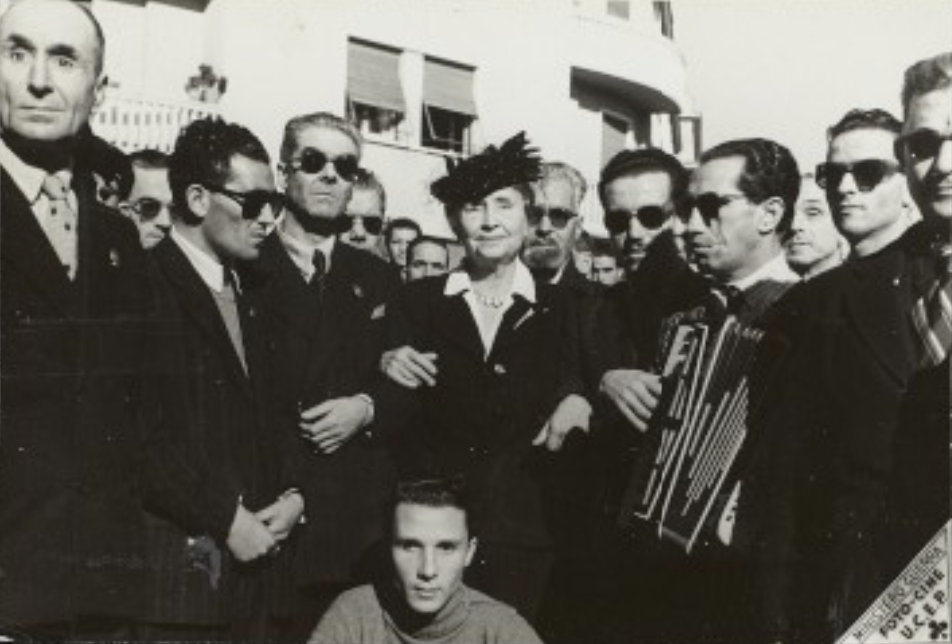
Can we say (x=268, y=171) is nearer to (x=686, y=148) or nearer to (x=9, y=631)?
(x=9, y=631)

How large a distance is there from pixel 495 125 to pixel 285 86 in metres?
1.58

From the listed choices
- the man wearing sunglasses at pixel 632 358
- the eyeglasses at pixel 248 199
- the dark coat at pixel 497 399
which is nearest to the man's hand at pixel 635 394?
the man wearing sunglasses at pixel 632 358

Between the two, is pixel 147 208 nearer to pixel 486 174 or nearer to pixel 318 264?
pixel 318 264

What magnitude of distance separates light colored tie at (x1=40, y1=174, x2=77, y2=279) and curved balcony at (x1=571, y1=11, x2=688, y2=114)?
10.7 meters

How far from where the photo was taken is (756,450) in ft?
8.13

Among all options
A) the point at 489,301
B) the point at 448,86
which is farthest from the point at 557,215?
the point at 448,86

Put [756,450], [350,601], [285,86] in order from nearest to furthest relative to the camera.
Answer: [756,450]
[350,601]
[285,86]

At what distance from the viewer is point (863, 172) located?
2.75 metres

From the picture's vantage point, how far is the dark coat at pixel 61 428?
92.2 inches

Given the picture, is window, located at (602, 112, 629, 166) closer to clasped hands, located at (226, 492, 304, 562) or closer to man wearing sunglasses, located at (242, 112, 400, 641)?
man wearing sunglasses, located at (242, 112, 400, 641)

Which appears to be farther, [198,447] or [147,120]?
[147,120]

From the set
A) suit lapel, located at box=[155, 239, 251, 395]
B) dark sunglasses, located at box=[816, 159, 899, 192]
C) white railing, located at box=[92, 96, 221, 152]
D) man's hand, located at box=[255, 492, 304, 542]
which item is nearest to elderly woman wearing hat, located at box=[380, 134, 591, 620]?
man's hand, located at box=[255, 492, 304, 542]

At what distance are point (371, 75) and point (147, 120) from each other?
5.81 ft

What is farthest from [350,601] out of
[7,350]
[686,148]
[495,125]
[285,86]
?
[686,148]
